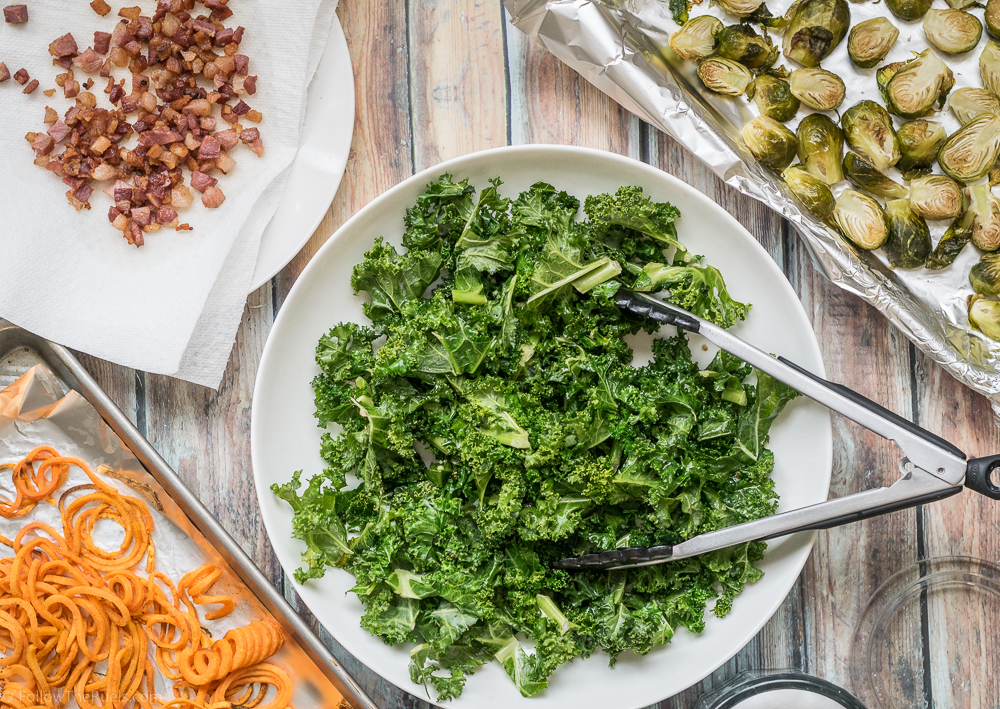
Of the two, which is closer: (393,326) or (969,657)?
(393,326)

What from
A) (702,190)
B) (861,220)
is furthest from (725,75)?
(861,220)

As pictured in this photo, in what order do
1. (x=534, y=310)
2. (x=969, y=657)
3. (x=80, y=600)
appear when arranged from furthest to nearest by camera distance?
(x=969, y=657)
(x=80, y=600)
(x=534, y=310)

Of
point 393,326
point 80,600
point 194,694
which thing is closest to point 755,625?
point 393,326

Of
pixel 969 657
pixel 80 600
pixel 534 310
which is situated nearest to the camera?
pixel 534 310

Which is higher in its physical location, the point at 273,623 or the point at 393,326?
the point at 393,326

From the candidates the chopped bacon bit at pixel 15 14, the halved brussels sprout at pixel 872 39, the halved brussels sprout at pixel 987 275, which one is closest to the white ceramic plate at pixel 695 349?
the halved brussels sprout at pixel 987 275

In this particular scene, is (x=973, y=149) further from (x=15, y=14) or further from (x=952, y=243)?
(x=15, y=14)

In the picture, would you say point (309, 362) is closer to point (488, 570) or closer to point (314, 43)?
point (488, 570)
